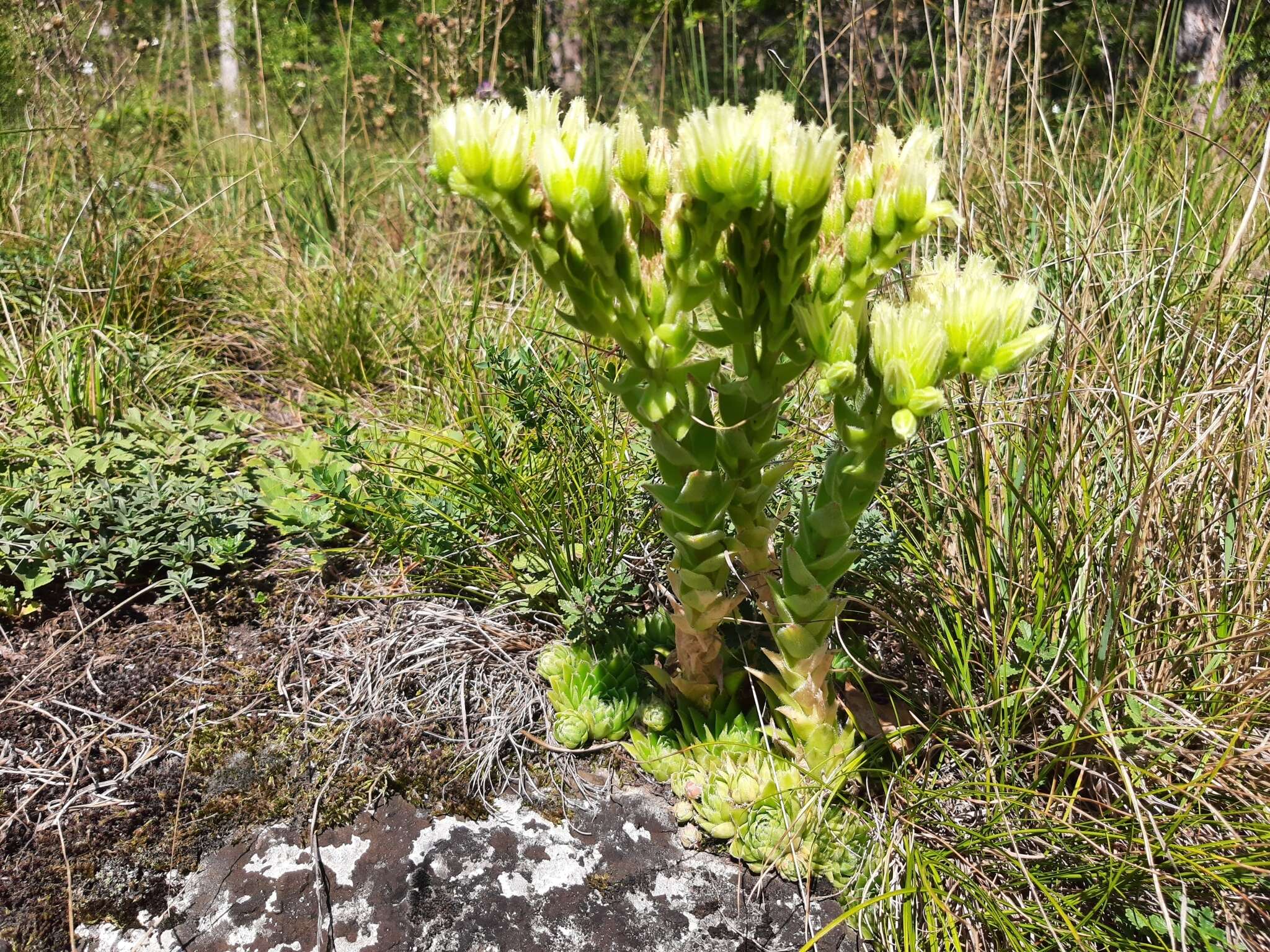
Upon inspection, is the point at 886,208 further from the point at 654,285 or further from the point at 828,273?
the point at 654,285

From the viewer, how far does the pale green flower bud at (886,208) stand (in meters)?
1.19

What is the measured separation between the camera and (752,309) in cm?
130

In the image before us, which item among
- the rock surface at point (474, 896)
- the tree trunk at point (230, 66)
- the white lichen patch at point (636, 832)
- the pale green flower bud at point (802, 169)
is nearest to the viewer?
the pale green flower bud at point (802, 169)

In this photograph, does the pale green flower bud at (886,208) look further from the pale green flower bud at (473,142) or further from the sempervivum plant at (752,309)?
the pale green flower bud at (473,142)

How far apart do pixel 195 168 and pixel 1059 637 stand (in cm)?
487

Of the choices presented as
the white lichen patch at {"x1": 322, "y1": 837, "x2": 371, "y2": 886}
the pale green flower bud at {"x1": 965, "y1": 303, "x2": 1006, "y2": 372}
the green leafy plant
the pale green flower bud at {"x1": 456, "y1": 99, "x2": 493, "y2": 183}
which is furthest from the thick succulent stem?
the green leafy plant

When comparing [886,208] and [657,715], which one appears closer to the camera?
[886,208]

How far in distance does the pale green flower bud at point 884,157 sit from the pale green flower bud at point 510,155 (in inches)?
19.4

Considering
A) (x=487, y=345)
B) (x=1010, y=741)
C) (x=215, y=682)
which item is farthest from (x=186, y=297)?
(x=1010, y=741)

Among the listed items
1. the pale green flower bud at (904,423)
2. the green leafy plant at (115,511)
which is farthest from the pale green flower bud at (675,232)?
the green leafy plant at (115,511)

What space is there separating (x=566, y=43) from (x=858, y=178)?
8.10 meters

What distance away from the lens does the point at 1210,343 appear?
181 cm

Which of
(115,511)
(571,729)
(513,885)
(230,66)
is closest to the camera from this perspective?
(513,885)

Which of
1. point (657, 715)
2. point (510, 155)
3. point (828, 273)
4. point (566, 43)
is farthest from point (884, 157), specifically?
point (566, 43)
